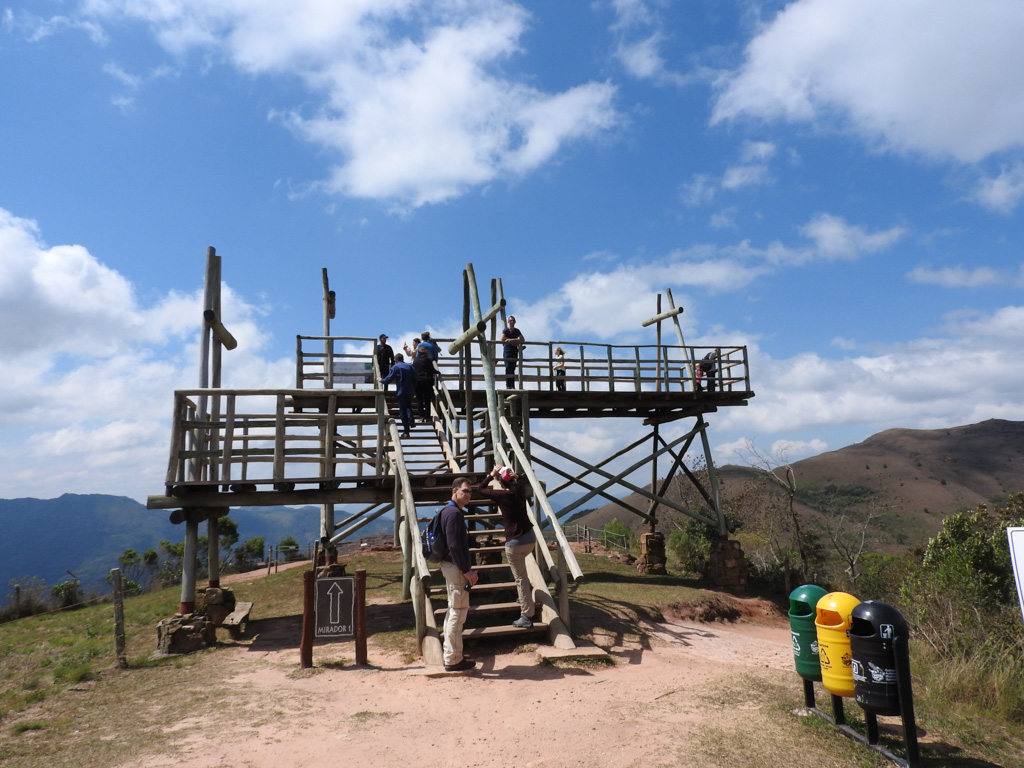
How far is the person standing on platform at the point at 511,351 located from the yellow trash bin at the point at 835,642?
10.3 metres

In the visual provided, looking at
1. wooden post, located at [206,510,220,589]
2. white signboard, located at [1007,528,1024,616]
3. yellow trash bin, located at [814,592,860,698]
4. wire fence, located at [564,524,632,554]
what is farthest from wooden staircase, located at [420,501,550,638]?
wire fence, located at [564,524,632,554]

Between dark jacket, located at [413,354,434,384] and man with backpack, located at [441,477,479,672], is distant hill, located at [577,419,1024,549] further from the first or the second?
man with backpack, located at [441,477,479,672]

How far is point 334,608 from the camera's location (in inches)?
302

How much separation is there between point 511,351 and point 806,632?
34.2 ft

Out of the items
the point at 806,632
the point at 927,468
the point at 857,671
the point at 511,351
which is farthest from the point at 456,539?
the point at 927,468

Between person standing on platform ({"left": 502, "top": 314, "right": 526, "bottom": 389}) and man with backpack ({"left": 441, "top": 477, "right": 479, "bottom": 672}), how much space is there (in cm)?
785

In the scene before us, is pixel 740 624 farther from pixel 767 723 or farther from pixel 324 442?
pixel 324 442

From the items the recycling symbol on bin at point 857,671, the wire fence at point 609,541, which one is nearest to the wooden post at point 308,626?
the recycling symbol on bin at point 857,671

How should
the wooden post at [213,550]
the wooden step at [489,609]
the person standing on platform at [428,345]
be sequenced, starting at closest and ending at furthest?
the wooden step at [489,609], the wooden post at [213,550], the person standing on platform at [428,345]

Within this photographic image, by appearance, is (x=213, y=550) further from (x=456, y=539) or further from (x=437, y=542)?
(x=456, y=539)

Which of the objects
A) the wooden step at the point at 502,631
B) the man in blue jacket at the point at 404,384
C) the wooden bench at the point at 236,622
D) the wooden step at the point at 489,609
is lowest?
the wooden bench at the point at 236,622

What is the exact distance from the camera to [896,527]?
4362 centimetres

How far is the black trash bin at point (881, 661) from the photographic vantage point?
14.2 ft

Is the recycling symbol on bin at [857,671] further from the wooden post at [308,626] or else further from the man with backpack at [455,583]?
the wooden post at [308,626]
